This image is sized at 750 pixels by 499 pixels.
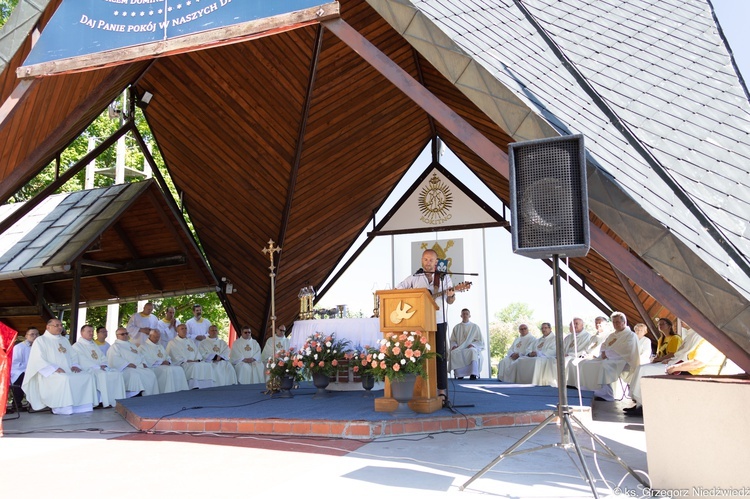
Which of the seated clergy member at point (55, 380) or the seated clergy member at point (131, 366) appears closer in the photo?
the seated clergy member at point (55, 380)

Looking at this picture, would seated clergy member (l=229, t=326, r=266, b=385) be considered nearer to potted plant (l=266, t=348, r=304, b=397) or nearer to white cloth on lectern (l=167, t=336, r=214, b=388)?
white cloth on lectern (l=167, t=336, r=214, b=388)

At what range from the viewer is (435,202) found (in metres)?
14.2

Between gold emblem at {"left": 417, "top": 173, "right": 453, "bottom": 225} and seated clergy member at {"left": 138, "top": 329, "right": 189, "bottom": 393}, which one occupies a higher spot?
gold emblem at {"left": 417, "top": 173, "right": 453, "bottom": 225}

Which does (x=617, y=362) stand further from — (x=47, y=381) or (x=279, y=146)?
(x=47, y=381)

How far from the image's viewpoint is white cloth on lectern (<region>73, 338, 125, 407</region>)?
8680 millimetres

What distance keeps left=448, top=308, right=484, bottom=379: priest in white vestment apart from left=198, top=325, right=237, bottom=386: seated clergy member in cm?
412

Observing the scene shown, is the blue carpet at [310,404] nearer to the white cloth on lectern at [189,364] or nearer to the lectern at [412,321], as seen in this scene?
the lectern at [412,321]

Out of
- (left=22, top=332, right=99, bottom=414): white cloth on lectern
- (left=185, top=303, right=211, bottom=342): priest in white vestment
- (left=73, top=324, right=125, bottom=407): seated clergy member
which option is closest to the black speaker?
(left=22, top=332, right=99, bottom=414): white cloth on lectern

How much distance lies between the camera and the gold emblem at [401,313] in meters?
5.64

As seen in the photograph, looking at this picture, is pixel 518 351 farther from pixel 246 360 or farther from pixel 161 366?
pixel 161 366

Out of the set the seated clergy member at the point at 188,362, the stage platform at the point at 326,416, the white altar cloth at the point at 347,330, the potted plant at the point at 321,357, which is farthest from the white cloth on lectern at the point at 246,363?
the potted plant at the point at 321,357

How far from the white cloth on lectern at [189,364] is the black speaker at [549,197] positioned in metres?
8.86

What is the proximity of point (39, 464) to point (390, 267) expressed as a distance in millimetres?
10464

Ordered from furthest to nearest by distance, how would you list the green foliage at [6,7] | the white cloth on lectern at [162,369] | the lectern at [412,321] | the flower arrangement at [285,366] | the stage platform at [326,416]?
the green foliage at [6,7], the white cloth on lectern at [162,369], the flower arrangement at [285,366], the lectern at [412,321], the stage platform at [326,416]
